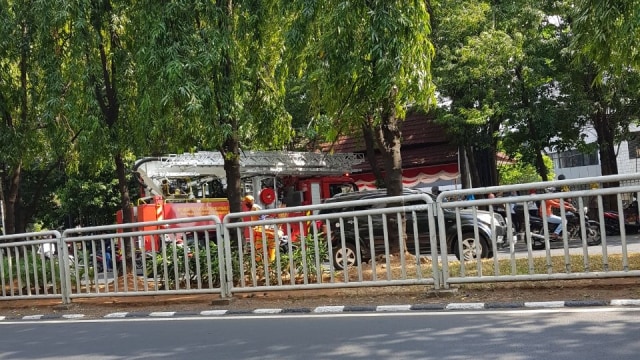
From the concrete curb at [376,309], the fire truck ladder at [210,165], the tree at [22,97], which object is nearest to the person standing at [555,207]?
the concrete curb at [376,309]

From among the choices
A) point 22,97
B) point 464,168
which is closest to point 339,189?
point 464,168

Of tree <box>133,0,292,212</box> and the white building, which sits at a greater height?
tree <box>133,0,292,212</box>

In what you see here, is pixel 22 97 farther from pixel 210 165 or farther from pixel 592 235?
pixel 592 235

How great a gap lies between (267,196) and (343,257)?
34.0 feet

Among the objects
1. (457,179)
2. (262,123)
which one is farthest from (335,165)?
(262,123)

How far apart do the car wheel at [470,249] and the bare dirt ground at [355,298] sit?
435 mm

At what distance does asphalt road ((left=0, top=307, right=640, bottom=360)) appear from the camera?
5594 millimetres

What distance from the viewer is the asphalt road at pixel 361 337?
5.59m

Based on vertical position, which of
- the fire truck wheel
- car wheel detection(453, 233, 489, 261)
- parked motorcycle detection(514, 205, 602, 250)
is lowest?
car wheel detection(453, 233, 489, 261)

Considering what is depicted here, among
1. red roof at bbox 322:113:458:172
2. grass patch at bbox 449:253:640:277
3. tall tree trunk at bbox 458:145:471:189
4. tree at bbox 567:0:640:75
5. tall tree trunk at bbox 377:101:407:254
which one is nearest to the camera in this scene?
A: grass patch at bbox 449:253:640:277

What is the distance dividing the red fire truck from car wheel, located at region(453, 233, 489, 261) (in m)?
8.85

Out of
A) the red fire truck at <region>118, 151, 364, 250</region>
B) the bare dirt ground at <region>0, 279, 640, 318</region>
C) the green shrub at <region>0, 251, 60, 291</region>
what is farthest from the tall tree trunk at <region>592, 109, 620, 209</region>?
the green shrub at <region>0, 251, 60, 291</region>

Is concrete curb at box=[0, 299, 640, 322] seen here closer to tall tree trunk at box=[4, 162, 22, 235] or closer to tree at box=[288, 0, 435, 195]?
tree at box=[288, 0, 435, 195]

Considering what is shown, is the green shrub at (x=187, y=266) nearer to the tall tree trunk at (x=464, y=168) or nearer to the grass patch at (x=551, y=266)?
the grass patch at (x=551, y=266)
